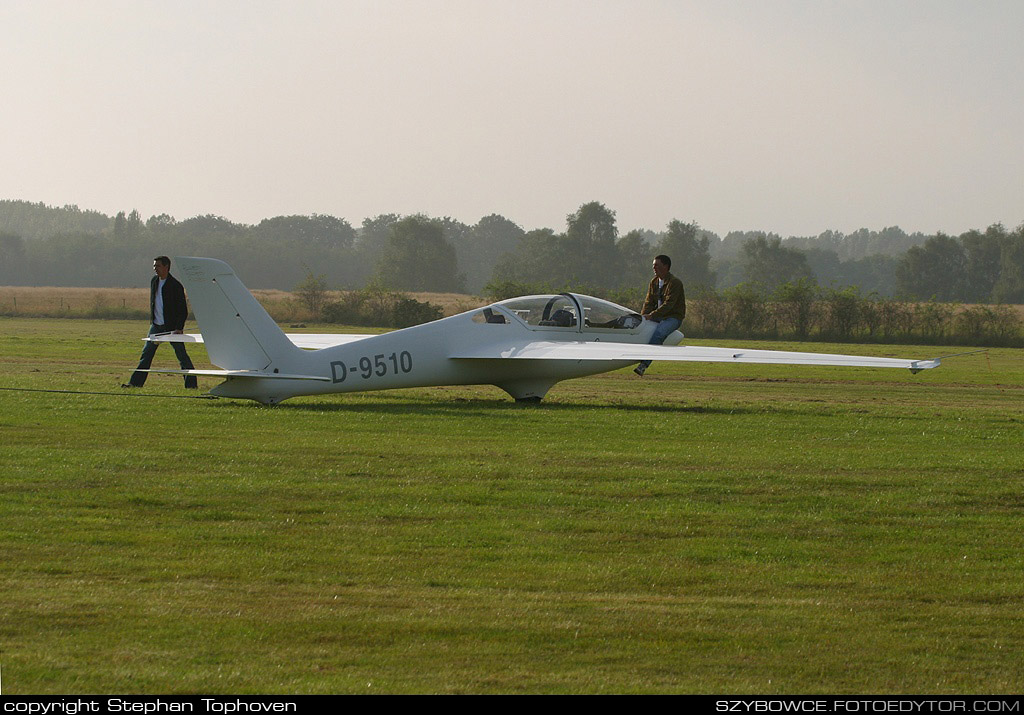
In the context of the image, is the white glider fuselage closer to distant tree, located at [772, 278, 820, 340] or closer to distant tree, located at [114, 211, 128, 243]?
distant tree, located at [772, 278, 820, 340]

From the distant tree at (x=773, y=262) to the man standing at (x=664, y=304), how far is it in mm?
119747

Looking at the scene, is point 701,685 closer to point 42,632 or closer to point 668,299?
point 42,632

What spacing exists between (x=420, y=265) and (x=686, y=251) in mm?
31213

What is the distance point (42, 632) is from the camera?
19.0ft

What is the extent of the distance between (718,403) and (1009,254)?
108372 mm

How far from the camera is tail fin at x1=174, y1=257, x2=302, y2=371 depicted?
1479cm

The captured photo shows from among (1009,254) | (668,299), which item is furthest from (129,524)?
(1009,254)

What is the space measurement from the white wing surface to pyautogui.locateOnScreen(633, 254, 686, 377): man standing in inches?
28.4

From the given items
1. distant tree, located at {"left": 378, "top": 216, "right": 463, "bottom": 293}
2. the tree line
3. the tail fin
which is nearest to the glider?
the tail fin

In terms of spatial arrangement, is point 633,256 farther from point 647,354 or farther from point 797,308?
point 647,354

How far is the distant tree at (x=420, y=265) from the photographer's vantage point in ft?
445

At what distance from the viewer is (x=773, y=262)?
453 ft

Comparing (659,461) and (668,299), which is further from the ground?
(668,299)

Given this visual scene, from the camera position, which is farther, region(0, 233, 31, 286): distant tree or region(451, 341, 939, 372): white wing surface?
region(0, 233, 31, 286): distant tree
